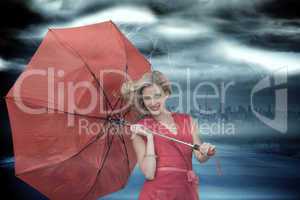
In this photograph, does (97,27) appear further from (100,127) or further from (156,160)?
(156,160)

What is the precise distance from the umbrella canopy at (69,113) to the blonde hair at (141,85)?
0.04 metres

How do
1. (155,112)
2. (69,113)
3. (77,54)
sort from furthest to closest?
(155,112)
(77,54)
(69,113)

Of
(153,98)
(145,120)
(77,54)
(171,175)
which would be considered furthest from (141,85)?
(171,175)

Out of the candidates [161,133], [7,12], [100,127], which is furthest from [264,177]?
[7,12]

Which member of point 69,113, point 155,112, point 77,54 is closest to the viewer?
point 69,113

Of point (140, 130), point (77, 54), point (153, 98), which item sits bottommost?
point (140, 130)

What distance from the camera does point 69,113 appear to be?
75.4 inches

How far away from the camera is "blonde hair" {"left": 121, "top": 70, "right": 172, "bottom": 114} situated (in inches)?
81.3

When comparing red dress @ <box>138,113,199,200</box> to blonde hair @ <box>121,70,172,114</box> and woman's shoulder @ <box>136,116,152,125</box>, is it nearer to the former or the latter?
woman's shoulder @ <box>136,116,152,125</box>

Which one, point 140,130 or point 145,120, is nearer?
point 140,130

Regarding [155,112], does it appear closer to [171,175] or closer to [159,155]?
[159,155]

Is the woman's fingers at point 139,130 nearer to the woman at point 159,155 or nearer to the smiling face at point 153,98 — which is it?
the woman at point 159,155

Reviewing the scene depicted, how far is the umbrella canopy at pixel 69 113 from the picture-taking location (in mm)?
1924

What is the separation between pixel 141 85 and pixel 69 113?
0.38m
